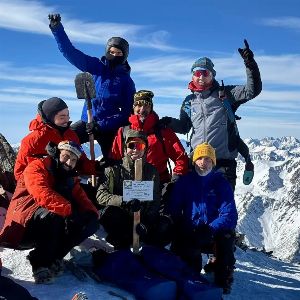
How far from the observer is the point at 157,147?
952 cm

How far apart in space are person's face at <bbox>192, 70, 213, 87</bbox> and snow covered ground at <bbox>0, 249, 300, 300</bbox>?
14.7 feet

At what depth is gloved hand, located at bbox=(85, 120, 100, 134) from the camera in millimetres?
10393

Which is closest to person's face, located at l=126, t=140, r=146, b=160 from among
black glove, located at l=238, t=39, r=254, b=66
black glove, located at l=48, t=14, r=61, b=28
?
black glove, located at l=238, t=39, r=254, b=66

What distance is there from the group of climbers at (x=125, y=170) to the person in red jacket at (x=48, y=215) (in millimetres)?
17

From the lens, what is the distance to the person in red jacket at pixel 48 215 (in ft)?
23.6

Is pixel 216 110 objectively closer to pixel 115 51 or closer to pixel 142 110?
pixel 142 110

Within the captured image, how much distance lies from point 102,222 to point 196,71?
4.06 meters

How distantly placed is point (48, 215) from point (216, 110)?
4780 mm

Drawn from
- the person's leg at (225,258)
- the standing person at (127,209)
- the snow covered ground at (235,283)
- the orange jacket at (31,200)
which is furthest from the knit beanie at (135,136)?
the snow covered ground at (235,283)

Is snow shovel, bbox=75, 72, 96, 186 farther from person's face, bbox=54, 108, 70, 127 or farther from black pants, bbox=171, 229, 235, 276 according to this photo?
black pants, bbox=171, 229, 235, 276

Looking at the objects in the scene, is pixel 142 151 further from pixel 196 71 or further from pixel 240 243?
pixel 240 243

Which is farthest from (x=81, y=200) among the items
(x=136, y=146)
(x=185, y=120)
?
(x=185, y=120)

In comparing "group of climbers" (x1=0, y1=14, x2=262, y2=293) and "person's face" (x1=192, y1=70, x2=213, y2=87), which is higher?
"person's face" (x1=192, y1=70, x2=213, y2=87)

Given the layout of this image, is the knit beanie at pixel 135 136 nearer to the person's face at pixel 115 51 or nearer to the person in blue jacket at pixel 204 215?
the person in blue jacket at pixel 204 215
